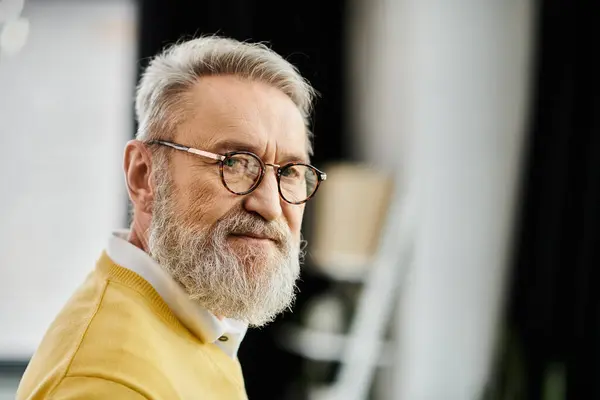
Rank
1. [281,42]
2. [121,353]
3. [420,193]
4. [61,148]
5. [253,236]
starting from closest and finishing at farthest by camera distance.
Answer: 1. [121,353]
2. [253,236]
3. [61,148]
4. [420,193]
5. [281,42]

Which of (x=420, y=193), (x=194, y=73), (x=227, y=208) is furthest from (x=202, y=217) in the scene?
(x=420, y=193)

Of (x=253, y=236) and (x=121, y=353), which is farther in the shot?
(x=253, y=236)

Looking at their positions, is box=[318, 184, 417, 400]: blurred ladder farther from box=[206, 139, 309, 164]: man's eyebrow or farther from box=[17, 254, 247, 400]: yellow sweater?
box=[206, 139, 309, 164]: man's eyebrow

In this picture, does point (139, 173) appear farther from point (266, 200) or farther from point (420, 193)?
point (420, 193)

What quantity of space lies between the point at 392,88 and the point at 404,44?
0.23 meters

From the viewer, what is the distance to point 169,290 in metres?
0.79

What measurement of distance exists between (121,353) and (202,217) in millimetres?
176

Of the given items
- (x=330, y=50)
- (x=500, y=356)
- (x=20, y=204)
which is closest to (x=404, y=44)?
(x=330, y=50)

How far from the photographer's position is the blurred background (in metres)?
2.36

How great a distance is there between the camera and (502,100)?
8.63 ft

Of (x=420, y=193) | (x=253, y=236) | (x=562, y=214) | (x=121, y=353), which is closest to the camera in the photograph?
(x=121, y=353)

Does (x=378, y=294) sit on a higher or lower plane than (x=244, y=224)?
lower

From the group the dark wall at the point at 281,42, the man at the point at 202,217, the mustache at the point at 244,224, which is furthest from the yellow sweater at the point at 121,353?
the dark wall at the point at 281,42

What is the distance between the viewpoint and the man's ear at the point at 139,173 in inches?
31.8
